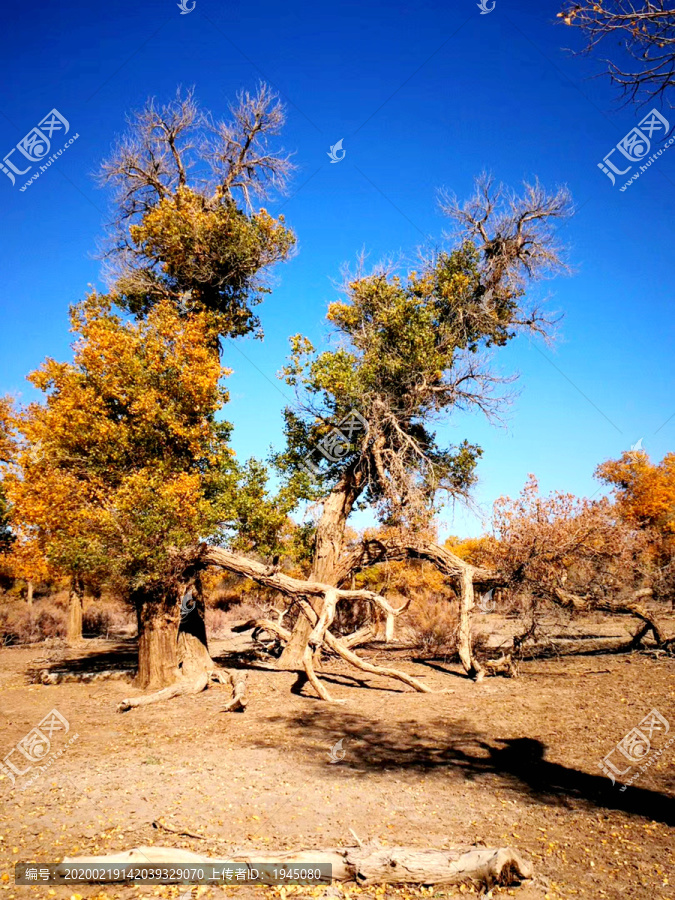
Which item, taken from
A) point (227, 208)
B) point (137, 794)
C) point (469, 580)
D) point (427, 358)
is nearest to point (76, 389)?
point (227, 208)

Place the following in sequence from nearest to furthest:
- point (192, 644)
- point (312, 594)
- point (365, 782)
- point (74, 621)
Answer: point (365, 782) → point (312, 594) → point (192, 644) → point (74, 621)

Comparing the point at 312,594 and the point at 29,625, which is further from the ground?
the point at 312,594

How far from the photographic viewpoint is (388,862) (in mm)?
3990

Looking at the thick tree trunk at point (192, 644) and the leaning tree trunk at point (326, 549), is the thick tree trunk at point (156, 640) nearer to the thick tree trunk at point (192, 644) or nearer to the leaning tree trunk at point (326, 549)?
the thick tree trunk at point (192, 644)

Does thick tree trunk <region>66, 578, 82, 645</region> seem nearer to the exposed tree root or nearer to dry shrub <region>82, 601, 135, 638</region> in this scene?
dry shrub <region>82, 601, 135, 638</region>

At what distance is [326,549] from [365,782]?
8.72m

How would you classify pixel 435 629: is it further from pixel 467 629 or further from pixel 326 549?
pixel 326 549

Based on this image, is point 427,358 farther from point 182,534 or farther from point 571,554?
Result: point 182,534

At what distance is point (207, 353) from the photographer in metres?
12.3

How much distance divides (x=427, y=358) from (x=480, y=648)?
30.4 ft

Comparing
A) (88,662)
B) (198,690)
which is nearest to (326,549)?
(198,690)

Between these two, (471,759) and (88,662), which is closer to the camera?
(471,759)

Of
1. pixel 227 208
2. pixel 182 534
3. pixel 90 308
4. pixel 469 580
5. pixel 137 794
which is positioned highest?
pixel 227 208

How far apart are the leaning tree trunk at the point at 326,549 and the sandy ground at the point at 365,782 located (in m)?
3.17
